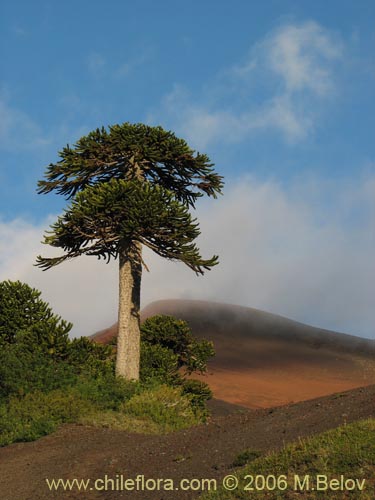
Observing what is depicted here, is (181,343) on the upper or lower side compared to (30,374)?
upper

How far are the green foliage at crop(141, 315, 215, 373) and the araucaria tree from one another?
3.19 m

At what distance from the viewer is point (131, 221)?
69.9 ft

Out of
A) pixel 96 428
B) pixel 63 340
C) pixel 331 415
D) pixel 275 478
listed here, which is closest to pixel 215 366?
pixel 63 340

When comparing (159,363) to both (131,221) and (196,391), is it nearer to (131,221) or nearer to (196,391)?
(196,391)

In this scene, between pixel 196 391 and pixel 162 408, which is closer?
pixel 162 408

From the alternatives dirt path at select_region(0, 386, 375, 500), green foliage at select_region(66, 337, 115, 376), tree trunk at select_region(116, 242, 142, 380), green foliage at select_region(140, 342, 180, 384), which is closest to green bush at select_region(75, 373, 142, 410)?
green foliage at select_region(66, 337, 115, 376)

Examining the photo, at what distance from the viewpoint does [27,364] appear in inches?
779

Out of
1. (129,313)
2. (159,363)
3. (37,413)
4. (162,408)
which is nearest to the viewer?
(37,413)

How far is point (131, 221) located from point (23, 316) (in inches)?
255

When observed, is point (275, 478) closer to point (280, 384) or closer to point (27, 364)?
point (27, 364)

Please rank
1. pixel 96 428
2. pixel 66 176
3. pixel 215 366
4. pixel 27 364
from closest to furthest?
pixel 96 428, pixel 27 364, pixel 66 176, pixel 215 366

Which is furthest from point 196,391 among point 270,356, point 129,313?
point 270,356

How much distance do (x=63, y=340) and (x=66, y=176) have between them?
6.66 metres

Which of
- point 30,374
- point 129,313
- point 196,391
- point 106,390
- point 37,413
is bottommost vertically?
point 37,413
